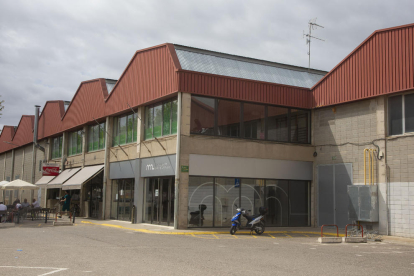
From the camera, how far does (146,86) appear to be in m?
25.3

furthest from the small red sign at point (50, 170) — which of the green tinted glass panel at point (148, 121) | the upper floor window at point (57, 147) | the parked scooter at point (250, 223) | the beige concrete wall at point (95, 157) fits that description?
the parked scooter at point (250, 223)

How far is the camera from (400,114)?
2034cm

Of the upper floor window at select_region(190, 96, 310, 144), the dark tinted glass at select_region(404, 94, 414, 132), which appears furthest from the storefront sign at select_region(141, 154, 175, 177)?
the dark tinted glass at select_region(404, 94, 414, 132)

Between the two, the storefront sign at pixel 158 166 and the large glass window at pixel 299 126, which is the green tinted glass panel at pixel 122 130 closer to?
the storefront sign at pixel 158 166

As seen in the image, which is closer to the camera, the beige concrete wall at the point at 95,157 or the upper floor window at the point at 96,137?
the beige concrete wall at the point at 95,157

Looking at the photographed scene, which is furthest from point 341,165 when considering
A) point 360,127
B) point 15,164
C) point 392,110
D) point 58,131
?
point 15,164

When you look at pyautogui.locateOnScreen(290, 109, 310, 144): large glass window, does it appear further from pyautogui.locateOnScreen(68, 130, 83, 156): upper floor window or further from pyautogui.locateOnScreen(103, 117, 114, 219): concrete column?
pyautogui.locateOnScreen(68, 130, 83, 156): upper floor window

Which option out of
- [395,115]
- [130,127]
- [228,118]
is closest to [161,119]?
[228,118]

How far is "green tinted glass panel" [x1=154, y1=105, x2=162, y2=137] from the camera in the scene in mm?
24212

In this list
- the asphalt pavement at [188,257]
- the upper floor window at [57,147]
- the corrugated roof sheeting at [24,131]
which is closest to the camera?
the asphalt pavement at [188,257]

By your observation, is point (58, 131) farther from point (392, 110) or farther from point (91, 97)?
point (392, 110)

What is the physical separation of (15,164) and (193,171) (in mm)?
37864

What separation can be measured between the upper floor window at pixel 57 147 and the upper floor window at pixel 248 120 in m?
21.2

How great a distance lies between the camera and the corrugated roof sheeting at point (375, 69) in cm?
1997
